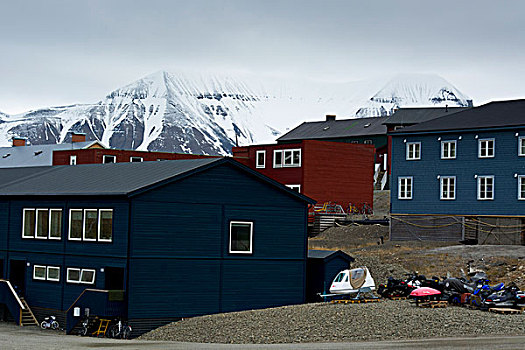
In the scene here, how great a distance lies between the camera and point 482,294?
4009cm

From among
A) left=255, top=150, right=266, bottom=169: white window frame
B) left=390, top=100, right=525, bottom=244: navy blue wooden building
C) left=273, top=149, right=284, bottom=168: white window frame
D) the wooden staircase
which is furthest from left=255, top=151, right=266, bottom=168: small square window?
the wooden staircase

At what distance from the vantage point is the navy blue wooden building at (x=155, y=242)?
4059cm

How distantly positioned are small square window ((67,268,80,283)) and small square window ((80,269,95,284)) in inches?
14.2

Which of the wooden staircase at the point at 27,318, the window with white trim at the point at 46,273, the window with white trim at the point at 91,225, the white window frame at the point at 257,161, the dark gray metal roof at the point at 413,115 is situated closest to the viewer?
the window with white trim at the point at 91,225

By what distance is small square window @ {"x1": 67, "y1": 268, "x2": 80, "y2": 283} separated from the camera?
42.9 meters

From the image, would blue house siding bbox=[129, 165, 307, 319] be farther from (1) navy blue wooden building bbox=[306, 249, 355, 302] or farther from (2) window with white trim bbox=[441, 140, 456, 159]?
(2) window with white trim bbox=[441, 140, 456, 159]

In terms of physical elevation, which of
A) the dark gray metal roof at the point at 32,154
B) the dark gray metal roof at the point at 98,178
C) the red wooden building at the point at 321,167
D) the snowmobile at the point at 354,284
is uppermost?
the dark gray metal roof at the point at 32,154

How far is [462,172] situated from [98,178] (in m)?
27.2

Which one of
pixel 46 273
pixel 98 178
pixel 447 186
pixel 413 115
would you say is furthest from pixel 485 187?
pixel 413 115

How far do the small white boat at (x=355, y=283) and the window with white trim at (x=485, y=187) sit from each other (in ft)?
62.5

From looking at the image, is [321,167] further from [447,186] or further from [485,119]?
[485,119]

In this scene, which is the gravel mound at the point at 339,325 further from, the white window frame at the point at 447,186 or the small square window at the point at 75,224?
the white window frame at the point at 447,186

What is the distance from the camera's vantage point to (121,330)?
1549 inches

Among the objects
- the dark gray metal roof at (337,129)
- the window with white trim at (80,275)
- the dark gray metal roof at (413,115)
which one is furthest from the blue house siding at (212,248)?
the dark gray metal roof at (337,129)
